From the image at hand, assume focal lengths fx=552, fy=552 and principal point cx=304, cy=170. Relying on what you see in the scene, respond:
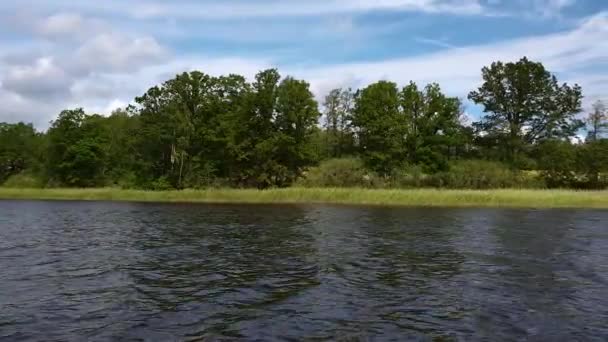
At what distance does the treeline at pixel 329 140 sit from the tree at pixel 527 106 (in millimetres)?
172

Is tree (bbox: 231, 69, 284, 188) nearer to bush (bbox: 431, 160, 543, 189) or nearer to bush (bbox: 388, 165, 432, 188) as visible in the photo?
bush (bbox: 388, 165, 432, 188)

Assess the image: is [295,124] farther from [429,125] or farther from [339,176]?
[429,125]

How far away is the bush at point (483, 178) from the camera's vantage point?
7944 cm

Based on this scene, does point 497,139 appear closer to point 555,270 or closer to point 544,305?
point 555,270

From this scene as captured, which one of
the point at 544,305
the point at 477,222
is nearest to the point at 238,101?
the point at 477,222

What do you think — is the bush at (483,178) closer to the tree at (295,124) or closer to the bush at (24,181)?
the tree at (295,124)

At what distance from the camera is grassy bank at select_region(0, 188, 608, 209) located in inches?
2218

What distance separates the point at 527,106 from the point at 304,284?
85981 mm

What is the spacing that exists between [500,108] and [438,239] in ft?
237

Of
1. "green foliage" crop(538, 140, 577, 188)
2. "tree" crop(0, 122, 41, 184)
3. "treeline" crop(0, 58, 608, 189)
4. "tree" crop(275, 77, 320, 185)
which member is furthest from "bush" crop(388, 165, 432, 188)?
"tree" crop(0, 122, 41, 184)

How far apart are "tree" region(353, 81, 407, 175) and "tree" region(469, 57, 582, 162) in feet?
58.9

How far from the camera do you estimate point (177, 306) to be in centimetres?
1427

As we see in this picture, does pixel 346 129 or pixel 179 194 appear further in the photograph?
pixel 346 129

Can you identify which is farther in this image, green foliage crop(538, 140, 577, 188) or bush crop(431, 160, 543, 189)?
bush crop(431, 160, 543, 189)
